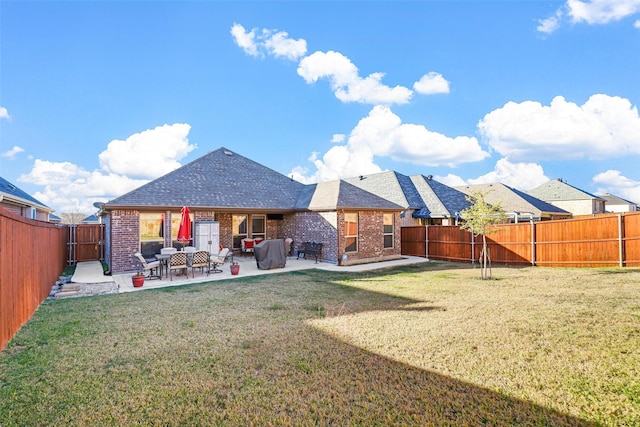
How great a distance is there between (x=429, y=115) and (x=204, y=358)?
62.3ft

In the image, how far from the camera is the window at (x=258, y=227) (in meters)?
18.8

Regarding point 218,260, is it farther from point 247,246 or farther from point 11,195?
point 11,195

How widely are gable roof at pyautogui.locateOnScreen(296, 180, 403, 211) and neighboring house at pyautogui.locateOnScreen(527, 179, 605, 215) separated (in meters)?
33.0

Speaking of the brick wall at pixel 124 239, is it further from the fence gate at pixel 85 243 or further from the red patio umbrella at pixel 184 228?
the fence gate at pixel 85 243

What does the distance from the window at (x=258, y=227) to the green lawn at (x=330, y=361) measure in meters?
10.3

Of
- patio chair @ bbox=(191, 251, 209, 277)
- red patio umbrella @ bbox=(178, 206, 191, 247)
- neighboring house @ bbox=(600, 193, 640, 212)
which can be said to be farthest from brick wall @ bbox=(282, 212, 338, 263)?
neighboring house @ bbox=(600, 193, 640, 212)

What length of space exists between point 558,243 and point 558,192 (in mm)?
31924

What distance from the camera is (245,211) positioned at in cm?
1702

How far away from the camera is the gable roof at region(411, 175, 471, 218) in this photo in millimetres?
22609

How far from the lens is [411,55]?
1694 cm

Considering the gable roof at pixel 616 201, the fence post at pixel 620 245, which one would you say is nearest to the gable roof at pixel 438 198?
the fence post at pixel 620 245

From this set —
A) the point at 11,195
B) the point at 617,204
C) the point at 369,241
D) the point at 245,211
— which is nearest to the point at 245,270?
the point at 245,211

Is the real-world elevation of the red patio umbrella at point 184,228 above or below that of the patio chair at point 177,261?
above

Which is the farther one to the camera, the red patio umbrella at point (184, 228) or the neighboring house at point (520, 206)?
the neighboring house at point (520, 206)
